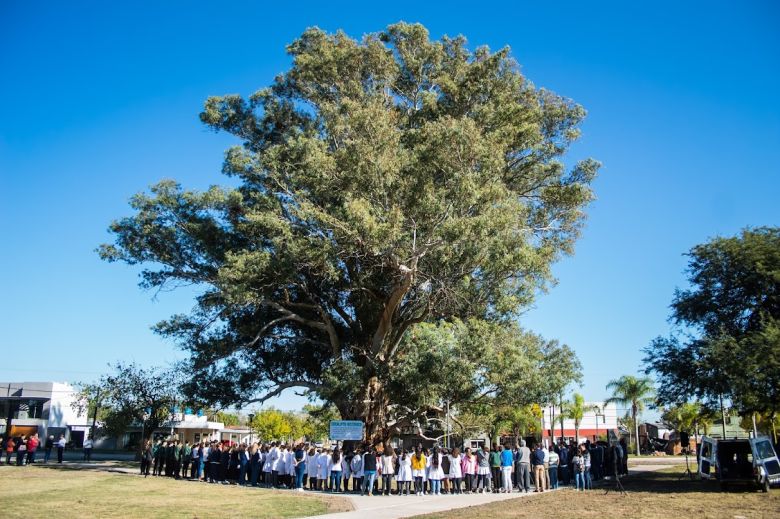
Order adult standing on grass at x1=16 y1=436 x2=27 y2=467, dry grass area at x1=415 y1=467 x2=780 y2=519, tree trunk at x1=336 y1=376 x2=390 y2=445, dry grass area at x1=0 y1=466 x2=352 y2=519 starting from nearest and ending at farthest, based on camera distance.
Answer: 1. dry grass area at x1=415 y1=467 x2=780 y2=519
2. dry grass area at x1=0 y1=466 x2=352 y2=519
3. tree trunk at x1=336 y1=376 x2=390 y2=445
4. adult standing on grass at x1=16 y1=436 x2=27 y2=467

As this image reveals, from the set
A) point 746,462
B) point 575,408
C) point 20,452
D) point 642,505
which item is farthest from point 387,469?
point 575,408

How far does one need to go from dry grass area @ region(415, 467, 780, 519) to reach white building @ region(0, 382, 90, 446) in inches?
2160

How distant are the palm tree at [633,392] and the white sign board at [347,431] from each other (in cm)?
4574

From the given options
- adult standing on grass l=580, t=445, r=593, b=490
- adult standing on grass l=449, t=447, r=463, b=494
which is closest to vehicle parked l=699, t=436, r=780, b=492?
adult standing on grass l=580, t=445, r=593, b=490

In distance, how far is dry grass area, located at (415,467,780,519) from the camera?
15.0 metres

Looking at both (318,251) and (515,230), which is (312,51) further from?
(515,230)

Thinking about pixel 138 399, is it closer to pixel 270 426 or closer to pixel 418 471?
pixel 418 471

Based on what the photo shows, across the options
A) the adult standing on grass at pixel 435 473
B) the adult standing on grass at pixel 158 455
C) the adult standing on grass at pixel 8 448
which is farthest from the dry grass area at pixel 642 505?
the adult standing on grass at pixel 8 448

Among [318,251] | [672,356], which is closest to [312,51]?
[318,251]

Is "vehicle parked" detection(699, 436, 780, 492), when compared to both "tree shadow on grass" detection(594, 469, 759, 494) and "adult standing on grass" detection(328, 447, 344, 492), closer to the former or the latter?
"tree shadow on grass" detection(594, 469, 759, 494)

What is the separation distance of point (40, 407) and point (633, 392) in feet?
191

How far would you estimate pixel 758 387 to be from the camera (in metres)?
22.2

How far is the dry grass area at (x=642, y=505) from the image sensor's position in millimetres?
15023

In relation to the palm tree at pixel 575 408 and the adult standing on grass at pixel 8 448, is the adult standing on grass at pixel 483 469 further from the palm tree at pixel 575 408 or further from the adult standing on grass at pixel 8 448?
the palm tree at pixel 575 408
